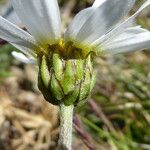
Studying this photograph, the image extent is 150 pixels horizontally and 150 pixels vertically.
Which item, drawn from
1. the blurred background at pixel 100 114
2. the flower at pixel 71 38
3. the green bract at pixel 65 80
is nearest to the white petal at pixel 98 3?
the flower at pixel 71 38

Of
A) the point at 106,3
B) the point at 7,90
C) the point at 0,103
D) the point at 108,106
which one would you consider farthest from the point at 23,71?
the point at 106,3

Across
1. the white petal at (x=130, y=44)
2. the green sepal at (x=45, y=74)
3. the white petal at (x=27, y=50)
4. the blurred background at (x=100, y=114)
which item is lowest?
the blurred background at (x=100, y=114)

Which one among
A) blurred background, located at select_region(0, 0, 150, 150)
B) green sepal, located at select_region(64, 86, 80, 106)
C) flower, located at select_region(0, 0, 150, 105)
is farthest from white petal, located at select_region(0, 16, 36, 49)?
blurred background, located at select_region(0, 0, 150, 150)

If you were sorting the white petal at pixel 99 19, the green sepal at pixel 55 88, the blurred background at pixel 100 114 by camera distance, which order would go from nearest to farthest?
the white petal at pixel 99 19
the green sepal at pixel 55 88
the blurred background at pixel 100 114

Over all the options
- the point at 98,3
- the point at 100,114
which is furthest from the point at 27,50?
the point at 100,114

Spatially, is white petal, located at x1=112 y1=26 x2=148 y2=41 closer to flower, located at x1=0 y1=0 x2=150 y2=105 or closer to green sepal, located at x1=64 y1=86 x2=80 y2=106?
flower, located at x1=0 y1=0 x2=150 y2=105

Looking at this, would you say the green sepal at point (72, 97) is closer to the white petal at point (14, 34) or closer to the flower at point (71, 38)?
the flower at point (71, 38)

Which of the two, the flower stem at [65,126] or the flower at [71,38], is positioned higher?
the flower at [71,38]

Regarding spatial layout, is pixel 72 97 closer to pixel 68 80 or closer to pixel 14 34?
pixel 68 80

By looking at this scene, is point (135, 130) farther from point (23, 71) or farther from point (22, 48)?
A: point (22, 48)
